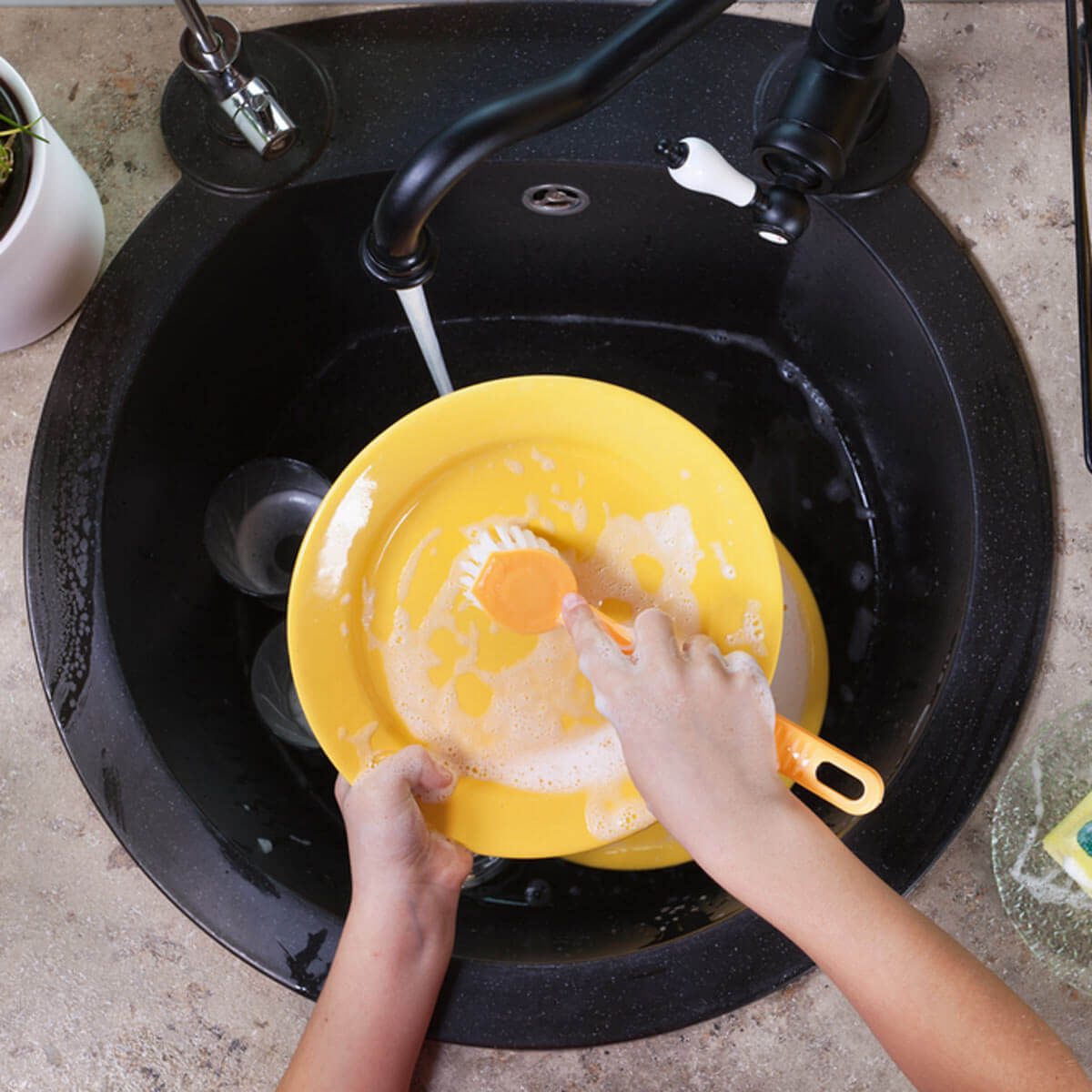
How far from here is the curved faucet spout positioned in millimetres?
686

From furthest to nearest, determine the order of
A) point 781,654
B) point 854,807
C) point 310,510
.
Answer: point 310,510 → point 781,654 → point 854,807

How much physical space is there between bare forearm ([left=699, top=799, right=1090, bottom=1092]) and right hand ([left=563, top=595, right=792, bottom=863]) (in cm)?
2

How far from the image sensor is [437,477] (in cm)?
84

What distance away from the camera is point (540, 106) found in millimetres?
693

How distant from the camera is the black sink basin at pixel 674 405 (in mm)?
863

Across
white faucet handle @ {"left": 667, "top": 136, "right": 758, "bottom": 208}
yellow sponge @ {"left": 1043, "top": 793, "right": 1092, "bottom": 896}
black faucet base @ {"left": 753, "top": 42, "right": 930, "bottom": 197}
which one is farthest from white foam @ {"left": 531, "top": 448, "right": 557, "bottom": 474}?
yellow sponge @ {"left": 1043, "top": 793, "right": 1092, "bottom": 896}

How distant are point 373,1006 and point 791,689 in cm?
48

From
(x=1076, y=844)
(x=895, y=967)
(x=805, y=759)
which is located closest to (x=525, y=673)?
(x=805, y=759)

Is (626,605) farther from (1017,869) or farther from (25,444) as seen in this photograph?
(25,444)

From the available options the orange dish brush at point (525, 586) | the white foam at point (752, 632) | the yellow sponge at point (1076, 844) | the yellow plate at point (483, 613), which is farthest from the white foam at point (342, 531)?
the yellow sponge at point (1076, 844)

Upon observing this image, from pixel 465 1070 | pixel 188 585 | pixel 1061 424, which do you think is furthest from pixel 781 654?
pixel 188 585

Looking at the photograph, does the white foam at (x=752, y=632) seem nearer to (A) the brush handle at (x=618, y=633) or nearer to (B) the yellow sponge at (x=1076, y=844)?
(A) the brush handle at (x=618, y=633)

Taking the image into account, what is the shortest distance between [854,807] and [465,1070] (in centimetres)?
41

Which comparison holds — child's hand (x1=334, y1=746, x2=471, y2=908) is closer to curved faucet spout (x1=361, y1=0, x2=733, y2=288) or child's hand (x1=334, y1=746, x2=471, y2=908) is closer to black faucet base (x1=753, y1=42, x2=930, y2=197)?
curved faucet spout (x1=361, y1=0, x2=733, y2=288)
